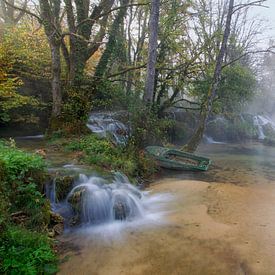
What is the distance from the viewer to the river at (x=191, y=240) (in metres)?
4.52

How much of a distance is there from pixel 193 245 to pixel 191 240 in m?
0.19

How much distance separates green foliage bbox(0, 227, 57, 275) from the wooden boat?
6588 millimetres

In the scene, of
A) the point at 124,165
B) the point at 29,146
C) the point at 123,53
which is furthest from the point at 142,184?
the point at 123,53

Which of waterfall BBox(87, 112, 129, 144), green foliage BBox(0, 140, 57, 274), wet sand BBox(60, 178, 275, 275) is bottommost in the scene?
wet sand BBox(60, 178, 275, 275)

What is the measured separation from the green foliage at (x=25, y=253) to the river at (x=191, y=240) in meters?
0.33

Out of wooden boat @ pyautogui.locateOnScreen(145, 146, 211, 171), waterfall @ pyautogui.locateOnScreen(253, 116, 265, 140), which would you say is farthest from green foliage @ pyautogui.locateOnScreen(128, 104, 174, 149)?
waterfall @ pyautogui.locateOnScreen(253, 116, 265, 140)

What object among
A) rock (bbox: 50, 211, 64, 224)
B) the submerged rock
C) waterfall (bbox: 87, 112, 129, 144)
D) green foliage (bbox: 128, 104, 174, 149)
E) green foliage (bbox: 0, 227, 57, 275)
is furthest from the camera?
waterfall (bbox: 87, 112, 129, 144)

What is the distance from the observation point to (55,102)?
1129 cm

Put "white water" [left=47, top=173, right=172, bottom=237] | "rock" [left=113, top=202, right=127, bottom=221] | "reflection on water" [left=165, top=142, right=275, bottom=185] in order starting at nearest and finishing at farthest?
"white water" [left=47, top=173, right=172, bottom=237] → "rock" [left=113, top=202, right=127, bottom=221] → "reflection on water" [left=165, top=142, right=275, bottom=185]

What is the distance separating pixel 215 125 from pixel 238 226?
56.7ft

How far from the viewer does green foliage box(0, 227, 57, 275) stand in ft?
12.3

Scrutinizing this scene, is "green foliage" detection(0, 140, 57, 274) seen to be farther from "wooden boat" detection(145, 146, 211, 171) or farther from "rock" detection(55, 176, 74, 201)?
"wooden boat" detection(145, 146, 211, 171)

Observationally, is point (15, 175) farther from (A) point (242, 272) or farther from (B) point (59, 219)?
(A) point (242, 272)

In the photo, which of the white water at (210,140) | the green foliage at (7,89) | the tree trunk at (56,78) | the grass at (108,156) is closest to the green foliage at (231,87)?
Result: the white water at (210,140)
